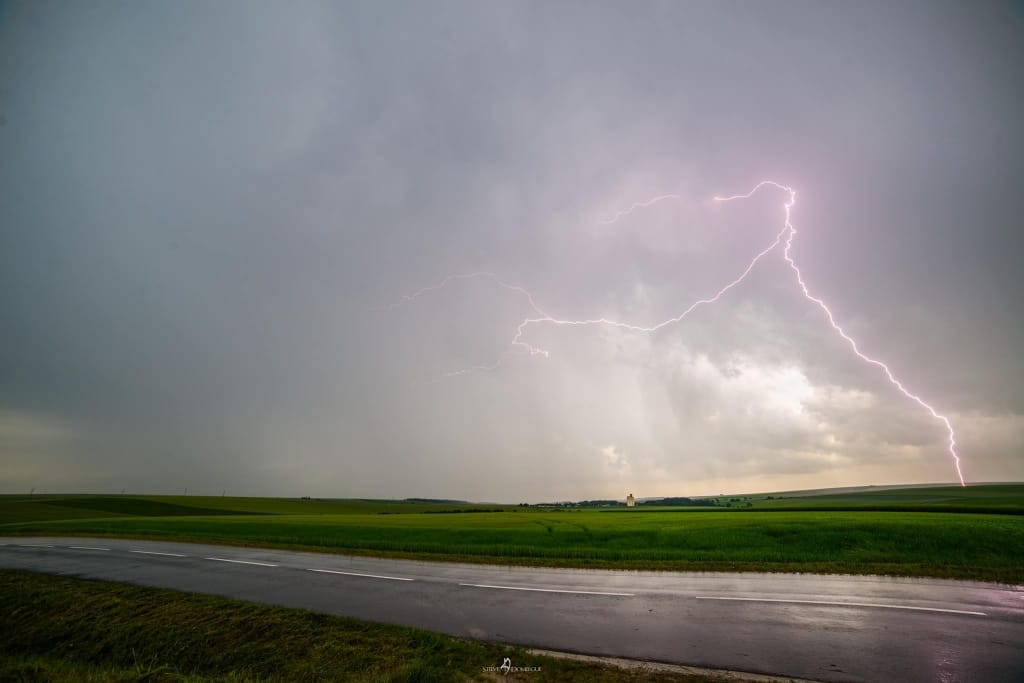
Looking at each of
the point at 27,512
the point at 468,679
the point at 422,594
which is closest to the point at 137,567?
the point at 422,594

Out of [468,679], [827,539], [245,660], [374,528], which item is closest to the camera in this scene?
[468,679]

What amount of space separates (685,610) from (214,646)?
32.9ft

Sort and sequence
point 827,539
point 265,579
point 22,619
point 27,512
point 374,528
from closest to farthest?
1. point 22,619
2. point 265,579
3. point 827,539
4. point 374,528
5. point 27,512

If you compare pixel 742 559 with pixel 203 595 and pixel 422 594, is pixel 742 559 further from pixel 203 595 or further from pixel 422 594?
pixel 203 595

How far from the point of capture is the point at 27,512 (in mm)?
71062

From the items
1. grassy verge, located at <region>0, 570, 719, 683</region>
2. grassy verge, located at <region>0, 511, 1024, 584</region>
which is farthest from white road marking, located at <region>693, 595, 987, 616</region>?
grassy verge, located at <region>0, 570, 719, 683</region>

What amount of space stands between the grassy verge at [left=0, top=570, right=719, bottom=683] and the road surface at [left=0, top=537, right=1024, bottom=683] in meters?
0.95

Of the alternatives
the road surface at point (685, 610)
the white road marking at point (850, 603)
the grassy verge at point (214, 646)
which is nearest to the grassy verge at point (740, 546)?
the road surface at point (685, 610)

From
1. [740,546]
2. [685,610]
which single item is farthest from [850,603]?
[740,546]

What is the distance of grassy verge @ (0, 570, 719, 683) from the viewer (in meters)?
7.30

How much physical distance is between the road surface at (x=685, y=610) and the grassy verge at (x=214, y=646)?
0.95 meters

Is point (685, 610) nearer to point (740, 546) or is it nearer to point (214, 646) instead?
point (214, 646)

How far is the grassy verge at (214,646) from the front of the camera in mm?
7301

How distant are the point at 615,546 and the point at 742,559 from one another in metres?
5.70
